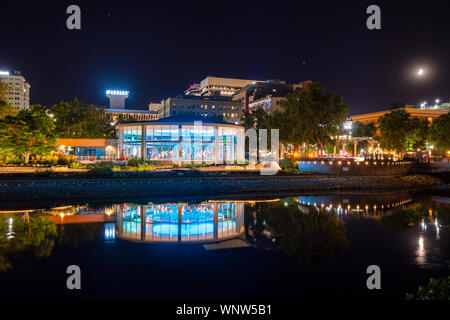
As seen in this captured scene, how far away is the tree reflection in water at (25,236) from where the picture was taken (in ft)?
43.6

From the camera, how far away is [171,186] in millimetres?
31656

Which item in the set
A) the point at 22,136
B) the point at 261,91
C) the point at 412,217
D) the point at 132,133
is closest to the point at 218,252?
the point at 412,217

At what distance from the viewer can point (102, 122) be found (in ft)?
341

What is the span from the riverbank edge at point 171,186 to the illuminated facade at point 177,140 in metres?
19.4

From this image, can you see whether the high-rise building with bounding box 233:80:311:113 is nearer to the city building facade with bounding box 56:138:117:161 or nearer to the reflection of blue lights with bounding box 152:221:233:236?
the city building facade with bounding box 56:138:117:161

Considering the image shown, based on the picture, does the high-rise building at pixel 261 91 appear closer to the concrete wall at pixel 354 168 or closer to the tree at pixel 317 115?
the tree at pixel 317 115

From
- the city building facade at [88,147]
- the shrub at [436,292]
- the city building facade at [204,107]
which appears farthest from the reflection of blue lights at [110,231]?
the city building facade at [204,107]

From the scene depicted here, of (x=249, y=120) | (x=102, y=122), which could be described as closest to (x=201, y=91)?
(x=102, y=122)

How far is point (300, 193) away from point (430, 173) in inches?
1192

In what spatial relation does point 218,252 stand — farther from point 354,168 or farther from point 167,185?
point 354,168

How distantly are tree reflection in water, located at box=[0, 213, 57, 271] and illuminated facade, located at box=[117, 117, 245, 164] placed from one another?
107 ft

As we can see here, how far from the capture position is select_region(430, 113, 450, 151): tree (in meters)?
74.6

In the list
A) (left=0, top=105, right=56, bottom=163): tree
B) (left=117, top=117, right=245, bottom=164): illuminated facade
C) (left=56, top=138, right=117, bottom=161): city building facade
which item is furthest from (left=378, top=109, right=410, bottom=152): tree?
(left=0, top=105, right=56, bottom=163): tree
